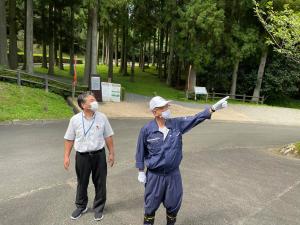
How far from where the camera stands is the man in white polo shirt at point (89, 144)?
523 centimetres

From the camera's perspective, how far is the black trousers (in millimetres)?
5277

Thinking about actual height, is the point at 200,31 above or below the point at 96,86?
above

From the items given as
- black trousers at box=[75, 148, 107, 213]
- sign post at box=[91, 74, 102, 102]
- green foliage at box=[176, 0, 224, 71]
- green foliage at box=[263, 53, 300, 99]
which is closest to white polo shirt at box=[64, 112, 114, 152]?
black trousers at box=[75, 148, 107, 213]

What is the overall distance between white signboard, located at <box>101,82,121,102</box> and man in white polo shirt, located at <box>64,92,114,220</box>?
16419mm

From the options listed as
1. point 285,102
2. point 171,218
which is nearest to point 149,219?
point 171,218

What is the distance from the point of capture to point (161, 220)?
18.0ft

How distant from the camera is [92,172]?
5453 mm

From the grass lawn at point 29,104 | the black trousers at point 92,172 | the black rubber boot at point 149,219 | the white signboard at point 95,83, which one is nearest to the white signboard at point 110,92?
the white signboard at point 95,83

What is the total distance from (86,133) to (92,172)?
25.0 inches

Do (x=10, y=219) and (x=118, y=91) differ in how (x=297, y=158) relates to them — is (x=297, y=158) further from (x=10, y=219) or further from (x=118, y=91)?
(x=118, y=91)

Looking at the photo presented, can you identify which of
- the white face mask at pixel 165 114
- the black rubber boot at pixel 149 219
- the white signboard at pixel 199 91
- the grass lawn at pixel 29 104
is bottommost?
the white signboard at pixel 199 91

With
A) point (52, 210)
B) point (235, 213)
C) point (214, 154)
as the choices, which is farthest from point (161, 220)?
point (214, 154)

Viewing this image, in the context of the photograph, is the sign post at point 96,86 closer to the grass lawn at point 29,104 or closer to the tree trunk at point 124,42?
the grass lawn at point 29,104

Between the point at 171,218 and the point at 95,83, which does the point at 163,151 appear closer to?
the point at 171,218
